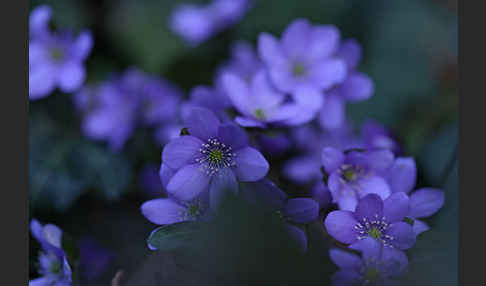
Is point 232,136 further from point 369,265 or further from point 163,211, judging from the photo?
point 369,265

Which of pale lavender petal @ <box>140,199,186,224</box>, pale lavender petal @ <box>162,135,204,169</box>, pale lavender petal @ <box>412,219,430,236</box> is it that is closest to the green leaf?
pale lavender petal @ <box>140,199,186,224</box>

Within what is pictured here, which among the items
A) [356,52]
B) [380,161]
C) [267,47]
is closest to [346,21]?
[356,52]

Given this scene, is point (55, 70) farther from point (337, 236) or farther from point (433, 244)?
point (433, 244)

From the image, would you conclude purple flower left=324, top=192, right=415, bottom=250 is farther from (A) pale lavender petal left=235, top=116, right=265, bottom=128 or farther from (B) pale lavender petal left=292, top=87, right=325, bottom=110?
(B) pale lavender petal left=292, top=87, right=325, bottom=110

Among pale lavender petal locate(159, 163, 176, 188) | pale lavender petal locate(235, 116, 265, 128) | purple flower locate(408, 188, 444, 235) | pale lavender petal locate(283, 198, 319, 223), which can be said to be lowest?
pale lavender petal locate(283, 198, 319, 223)

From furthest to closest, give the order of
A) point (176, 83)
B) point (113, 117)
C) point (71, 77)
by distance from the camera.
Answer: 1. point (176, 83)
2. point (113, 117)
3. point (71, 77)

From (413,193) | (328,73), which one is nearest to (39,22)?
(328,73)
